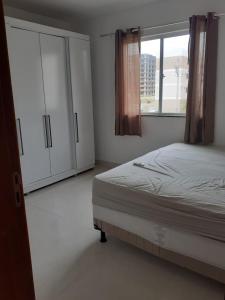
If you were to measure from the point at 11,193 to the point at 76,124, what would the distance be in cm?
318

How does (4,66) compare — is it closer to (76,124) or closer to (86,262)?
(86,262)

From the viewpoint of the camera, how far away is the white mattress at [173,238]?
155 cm

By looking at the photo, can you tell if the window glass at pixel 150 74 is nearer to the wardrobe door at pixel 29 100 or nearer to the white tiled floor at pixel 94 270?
the wardrobe door at pixel 29 100

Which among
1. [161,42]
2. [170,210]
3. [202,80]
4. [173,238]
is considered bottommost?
[173,238]

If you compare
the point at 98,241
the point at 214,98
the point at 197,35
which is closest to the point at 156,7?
the point at 197,35

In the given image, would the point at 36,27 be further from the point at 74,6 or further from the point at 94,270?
the point at 94,270

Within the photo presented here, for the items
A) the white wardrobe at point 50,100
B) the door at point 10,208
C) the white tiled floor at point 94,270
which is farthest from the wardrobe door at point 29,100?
the door at point 10,208

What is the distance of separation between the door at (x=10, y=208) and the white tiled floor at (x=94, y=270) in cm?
98

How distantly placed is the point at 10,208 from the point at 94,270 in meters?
1.36

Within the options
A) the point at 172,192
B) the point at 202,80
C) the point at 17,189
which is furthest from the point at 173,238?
the point at 202,80

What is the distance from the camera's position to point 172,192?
1768 millimetres

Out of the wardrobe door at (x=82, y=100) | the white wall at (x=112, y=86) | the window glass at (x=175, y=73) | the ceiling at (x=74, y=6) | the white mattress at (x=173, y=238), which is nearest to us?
the white mattress at (x=173, y=238)

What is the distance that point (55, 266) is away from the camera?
196cm

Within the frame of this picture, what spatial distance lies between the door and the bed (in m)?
1.08
